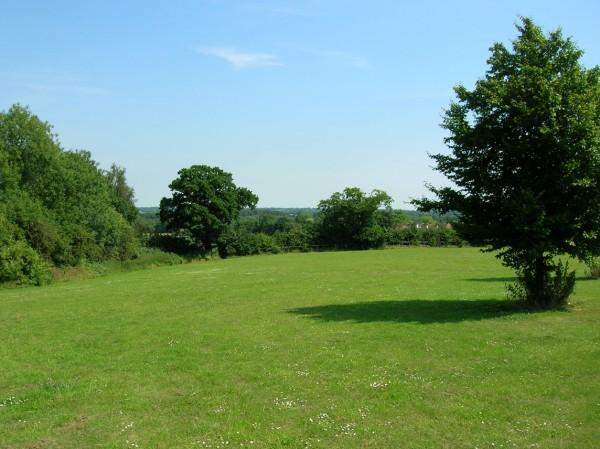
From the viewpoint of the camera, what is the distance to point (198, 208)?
3142 inches

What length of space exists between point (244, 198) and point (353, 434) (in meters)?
82.0

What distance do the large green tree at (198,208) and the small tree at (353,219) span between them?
18707 mm

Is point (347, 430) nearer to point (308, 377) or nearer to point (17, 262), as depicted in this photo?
point (308, 377)

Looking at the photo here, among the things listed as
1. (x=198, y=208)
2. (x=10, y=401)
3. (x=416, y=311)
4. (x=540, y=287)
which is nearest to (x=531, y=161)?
(x=540, y=287)

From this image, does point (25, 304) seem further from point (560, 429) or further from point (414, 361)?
point (560, 429)

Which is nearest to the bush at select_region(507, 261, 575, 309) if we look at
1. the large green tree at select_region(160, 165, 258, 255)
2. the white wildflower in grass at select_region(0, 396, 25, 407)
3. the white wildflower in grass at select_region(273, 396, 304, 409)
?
the white wildflower in grass at select_region(273, 396, 304, 409)

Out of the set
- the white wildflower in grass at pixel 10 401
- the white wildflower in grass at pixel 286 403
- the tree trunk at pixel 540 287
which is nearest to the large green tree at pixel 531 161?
the tree trunk at pixel 540 287

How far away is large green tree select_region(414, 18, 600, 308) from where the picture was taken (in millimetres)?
17594

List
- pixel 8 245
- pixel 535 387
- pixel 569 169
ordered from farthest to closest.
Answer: pixel 8 245, pixel 569 169, pixel 535 387

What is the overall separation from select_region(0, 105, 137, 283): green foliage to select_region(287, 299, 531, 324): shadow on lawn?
35.1 meters

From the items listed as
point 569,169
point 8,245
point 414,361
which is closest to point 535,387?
point 414,361

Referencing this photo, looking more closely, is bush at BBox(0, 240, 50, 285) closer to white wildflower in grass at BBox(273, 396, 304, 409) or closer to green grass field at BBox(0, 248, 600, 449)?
green grass field at BBox(0, 248, 600, 449)

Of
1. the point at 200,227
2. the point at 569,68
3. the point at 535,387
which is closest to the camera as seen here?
the point at 535,387

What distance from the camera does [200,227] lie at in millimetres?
80312
